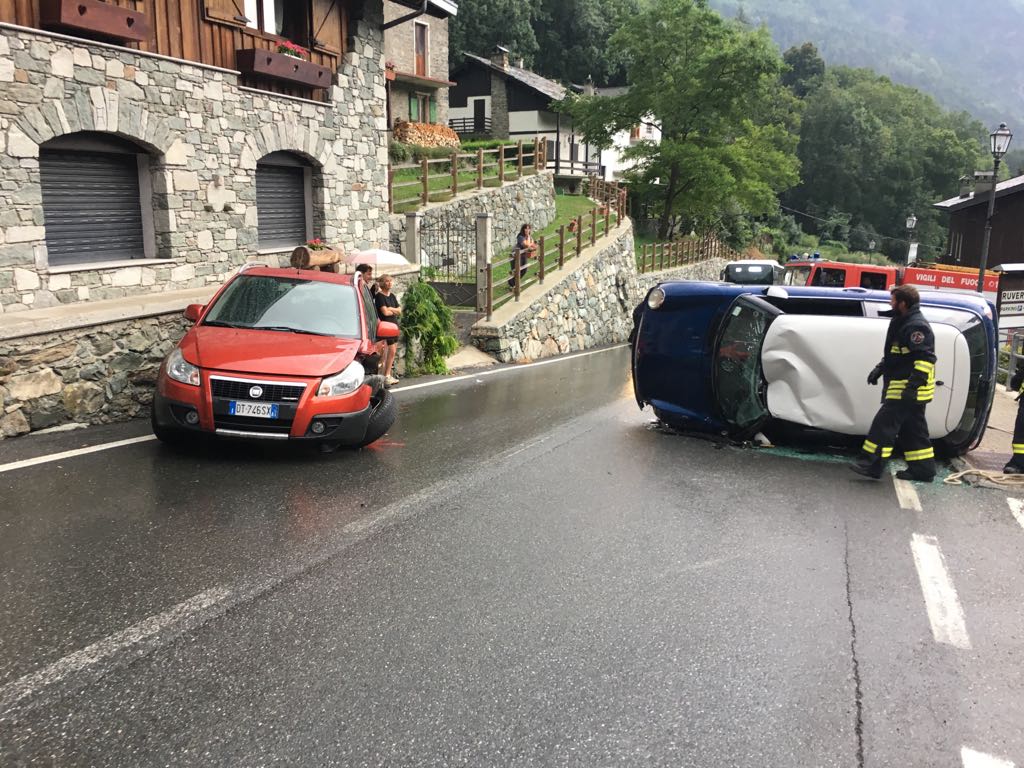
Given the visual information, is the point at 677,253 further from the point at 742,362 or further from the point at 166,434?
the point at 166,434

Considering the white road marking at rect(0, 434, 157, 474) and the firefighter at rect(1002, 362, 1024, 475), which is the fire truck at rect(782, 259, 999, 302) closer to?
the firefighter at rect(1002, 362, 1024, 475)

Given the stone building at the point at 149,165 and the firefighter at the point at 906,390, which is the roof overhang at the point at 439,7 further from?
the firefighter at the point at 906,390

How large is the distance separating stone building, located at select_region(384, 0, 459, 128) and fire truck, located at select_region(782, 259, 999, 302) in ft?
65.6

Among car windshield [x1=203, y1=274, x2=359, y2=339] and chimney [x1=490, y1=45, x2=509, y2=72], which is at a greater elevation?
chimney [x1=490, y1=45, x2=509, y2=72]

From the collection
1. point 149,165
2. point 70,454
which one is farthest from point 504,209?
point 70,454

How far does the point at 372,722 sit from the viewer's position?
3.23 m

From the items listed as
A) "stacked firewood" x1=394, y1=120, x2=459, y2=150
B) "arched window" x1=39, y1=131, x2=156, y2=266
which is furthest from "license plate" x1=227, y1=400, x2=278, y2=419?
"stacked firewood" x1=394, y1=120, x2=459, y2=150

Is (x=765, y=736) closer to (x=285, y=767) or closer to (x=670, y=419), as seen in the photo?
(x=285, y=767)

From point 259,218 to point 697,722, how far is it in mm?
12591

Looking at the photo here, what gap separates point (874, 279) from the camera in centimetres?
2544

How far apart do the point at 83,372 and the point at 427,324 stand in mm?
6639

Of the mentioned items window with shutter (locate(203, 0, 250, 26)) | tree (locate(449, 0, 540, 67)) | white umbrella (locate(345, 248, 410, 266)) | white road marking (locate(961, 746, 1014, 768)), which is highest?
tree (locate(449, 0, 540, 67))

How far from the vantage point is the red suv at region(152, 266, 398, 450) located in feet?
22.2

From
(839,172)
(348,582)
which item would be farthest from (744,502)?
(839,172)
